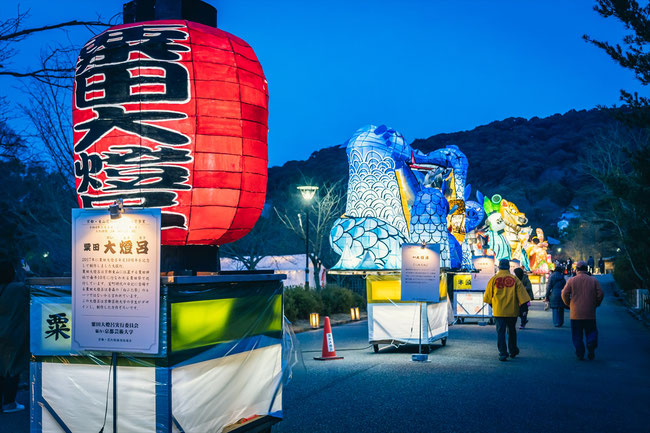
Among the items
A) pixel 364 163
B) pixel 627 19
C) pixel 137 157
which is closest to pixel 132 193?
pixel 137 157

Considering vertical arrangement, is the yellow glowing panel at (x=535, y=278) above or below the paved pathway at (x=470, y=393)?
above

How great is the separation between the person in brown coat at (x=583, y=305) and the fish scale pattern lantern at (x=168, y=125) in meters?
9.20

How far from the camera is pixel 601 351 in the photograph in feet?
49.5

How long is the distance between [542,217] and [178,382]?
132709 millimetres

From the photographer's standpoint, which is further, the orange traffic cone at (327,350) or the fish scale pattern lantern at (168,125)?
the orange traffic cone at (327,350)

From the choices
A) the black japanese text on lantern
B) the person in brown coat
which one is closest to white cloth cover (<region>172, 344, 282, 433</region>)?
the black japanese text on lantern

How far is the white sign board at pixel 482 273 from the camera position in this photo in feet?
80.9

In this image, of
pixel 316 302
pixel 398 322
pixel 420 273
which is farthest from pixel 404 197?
pixel 420 273

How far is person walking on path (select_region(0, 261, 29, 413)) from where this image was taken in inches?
316

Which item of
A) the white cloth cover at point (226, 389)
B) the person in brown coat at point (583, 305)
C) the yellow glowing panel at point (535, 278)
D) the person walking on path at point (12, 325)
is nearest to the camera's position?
the white cloth cover at point (226, 389)

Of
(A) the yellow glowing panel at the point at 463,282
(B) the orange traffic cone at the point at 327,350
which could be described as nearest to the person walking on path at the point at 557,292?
(A) the yellow glowing panel at the point at 463,282

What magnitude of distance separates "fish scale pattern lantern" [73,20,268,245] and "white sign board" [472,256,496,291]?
63.7 feet

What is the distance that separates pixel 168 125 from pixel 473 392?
236 inches

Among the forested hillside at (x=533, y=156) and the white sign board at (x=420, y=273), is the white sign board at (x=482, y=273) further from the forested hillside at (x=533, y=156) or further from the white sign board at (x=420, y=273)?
the forested hillside at (x=533, y=156)
